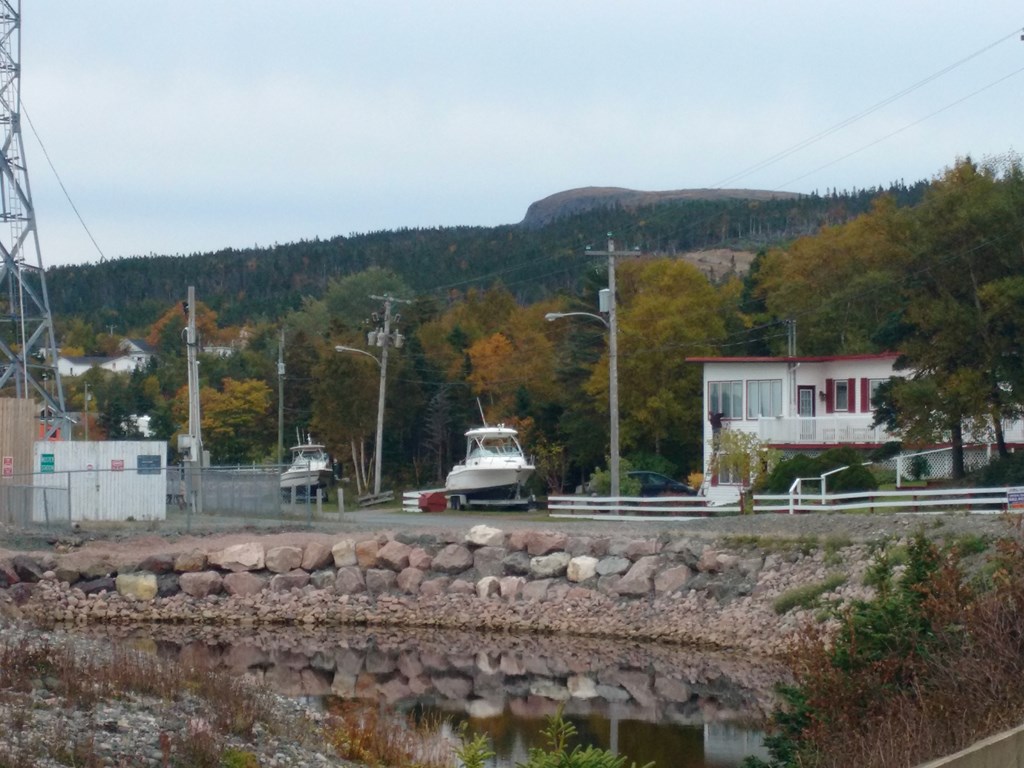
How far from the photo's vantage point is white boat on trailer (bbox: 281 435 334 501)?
2726 inches

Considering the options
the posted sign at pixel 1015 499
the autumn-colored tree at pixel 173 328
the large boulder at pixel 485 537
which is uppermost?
the autumn-colored tree at pixel 173 328

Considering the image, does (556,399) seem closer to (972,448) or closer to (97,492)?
(972,448)

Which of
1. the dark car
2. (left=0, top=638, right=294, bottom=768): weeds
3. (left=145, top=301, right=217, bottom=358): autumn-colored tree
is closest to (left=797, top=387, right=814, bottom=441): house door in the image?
the dark car

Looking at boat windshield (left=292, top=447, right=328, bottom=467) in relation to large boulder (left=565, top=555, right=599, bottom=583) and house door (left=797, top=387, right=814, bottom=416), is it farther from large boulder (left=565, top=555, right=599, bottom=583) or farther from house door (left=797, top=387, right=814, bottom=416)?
large boulder (left=565, top=555, right=599, bottom=583)

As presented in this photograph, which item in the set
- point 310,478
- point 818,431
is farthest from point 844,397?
point 310,478

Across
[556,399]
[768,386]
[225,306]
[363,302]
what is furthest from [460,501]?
[225,306]

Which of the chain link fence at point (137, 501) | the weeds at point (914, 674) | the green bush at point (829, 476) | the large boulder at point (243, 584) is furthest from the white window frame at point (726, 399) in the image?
the weeds at point (914, 674)

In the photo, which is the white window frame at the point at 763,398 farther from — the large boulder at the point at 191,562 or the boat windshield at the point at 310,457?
the large boulder at the point at 191,562

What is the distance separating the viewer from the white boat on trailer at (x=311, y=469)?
227ft

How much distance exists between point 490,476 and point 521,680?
94.9ft

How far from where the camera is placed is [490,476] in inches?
2099

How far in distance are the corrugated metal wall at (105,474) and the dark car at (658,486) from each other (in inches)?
775

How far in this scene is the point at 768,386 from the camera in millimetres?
55375

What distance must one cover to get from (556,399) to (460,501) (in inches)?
702
